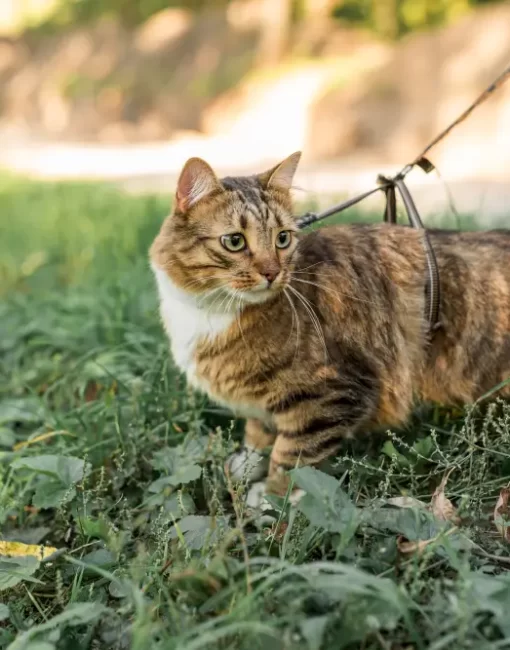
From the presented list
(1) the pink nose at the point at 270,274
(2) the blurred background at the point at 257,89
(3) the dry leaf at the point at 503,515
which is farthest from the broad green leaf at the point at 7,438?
(2) the blurred background at the point at 257,89

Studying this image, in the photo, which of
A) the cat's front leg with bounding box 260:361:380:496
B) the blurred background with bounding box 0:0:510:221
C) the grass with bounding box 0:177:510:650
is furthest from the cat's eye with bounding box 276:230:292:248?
the blurred background with bounding box 0:0:510:221

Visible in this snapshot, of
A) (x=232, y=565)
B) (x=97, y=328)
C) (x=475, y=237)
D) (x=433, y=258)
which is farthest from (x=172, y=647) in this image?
(x=97, y=328)

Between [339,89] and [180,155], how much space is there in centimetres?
277

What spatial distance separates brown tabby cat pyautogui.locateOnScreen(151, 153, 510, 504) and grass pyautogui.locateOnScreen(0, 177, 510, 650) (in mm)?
144

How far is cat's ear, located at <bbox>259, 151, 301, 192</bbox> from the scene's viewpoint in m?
2.10

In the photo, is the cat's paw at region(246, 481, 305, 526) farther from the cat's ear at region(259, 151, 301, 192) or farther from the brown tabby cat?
the cat's ear at region(259, 151, 301, 192)

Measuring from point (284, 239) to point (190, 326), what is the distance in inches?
14.8

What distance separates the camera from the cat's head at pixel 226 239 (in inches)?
76.0

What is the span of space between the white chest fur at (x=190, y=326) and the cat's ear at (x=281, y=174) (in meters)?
0.41

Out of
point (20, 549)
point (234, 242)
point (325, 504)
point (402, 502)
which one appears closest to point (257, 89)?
point (234, 242)

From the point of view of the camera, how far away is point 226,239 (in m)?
1.95

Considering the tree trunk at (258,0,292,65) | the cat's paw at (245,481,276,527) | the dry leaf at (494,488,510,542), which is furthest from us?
the tree trunk at (258,0,292,65)

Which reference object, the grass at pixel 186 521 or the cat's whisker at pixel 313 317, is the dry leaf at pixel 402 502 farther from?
the cat's whisker at pixel 313 317

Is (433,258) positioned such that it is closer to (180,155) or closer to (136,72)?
(180,155)
